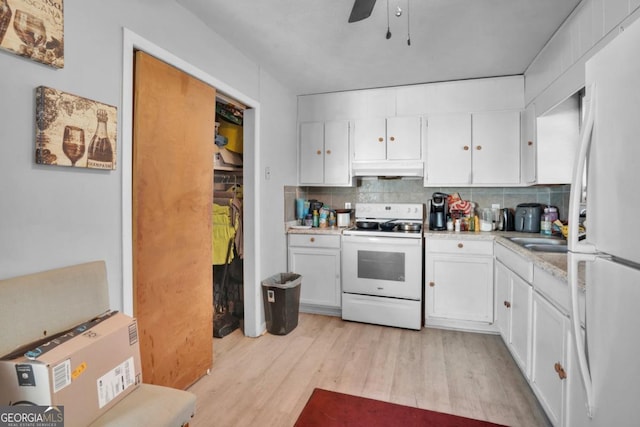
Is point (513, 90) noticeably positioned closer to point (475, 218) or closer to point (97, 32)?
point (475, 218)

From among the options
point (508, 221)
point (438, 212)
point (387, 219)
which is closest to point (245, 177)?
point (387, 219)

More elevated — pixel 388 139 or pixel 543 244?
pixel 388 139

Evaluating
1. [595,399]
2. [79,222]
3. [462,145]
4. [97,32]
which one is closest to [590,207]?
[595,399]

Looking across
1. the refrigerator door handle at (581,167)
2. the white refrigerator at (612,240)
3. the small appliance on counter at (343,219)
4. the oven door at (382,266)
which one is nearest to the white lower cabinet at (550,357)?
the white refrigerator at (612,240)

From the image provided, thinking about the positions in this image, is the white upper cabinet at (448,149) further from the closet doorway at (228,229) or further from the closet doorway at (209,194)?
the closet doorway at (228,229)

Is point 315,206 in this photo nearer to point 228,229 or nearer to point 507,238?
point 228,229

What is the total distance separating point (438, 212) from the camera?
3381 mm

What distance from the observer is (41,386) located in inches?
39.9

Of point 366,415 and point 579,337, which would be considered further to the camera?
point 366,415

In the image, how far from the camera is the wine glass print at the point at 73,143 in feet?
4.43

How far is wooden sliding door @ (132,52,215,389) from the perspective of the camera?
1770 mm

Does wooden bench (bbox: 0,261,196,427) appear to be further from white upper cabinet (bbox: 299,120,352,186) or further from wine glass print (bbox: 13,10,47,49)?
white upper cabinet (bbox: 299,120,352,186)

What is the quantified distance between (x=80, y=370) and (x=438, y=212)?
3.12 m

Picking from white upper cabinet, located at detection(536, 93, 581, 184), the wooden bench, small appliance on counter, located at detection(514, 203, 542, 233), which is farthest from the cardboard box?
small appliance on counter, located at detection(514, 203, 542, 233)
